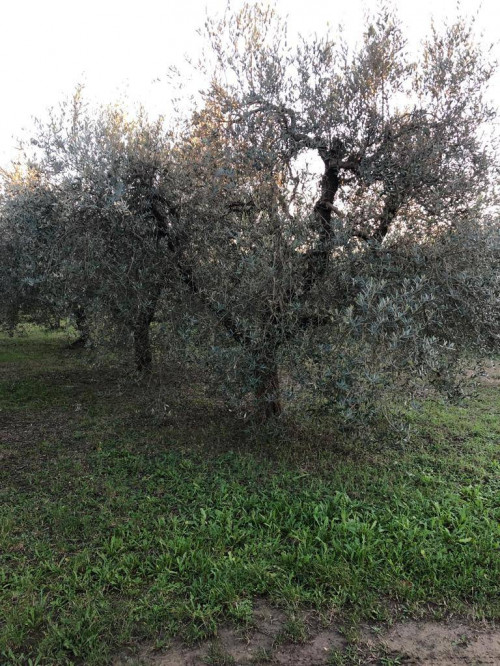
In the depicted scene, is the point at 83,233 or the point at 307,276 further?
the point at 83,233

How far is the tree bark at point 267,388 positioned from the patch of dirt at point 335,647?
8.59 feet

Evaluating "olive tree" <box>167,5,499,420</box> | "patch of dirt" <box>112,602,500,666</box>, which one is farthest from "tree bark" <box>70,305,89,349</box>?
"patch of dirt" <box>112,602,500,666</box>

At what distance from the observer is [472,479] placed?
588cm

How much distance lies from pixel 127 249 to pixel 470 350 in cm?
424

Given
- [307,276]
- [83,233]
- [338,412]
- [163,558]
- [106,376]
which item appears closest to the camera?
[163,558]

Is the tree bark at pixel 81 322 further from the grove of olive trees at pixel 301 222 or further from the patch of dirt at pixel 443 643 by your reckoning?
the patch of dirt at pixel 443 643

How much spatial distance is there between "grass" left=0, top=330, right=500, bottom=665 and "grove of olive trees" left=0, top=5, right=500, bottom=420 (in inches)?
37.2

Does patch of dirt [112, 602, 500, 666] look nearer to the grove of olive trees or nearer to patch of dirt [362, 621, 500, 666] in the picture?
patch of dirt [362, 621, 500, 666]

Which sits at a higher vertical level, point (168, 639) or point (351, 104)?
point (351, 104)

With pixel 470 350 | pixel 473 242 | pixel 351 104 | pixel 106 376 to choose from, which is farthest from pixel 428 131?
pixel 106 376

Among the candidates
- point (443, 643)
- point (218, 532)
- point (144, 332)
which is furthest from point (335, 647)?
point (144, 332)

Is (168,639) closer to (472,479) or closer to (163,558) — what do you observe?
(163,558)

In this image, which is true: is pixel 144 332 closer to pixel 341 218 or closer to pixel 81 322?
pixel 81 322

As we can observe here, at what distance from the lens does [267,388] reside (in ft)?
20.3
